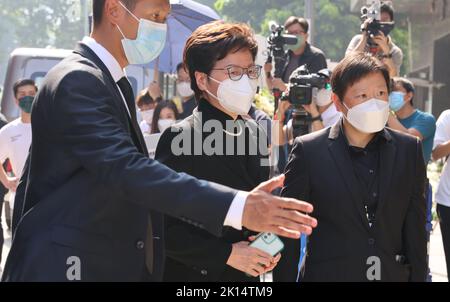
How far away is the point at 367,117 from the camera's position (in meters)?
3.57

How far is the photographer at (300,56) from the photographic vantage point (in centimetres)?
752

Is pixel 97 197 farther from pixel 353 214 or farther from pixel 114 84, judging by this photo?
pixel 353 214

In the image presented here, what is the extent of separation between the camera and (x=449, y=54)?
81.3 ft

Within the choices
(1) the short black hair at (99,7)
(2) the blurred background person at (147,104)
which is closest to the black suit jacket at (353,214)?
(1) the short black hair at (99,7)

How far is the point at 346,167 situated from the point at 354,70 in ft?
1.61

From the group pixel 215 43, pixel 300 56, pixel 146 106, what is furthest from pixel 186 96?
pixel 215 43

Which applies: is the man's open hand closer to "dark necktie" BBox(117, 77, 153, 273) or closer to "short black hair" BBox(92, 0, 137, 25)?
"dark necktie" BBox(117, 77, 153, 273)

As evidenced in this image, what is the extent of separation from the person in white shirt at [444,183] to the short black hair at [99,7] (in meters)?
3.60

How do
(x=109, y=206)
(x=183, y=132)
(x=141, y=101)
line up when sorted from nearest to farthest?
(x=109, y=206) → (x=183, y=132) → (x=141, y=101)

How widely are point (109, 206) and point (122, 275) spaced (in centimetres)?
24

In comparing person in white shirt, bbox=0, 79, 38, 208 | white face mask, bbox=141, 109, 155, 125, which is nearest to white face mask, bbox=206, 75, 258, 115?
person in white shirt, bbox=0, 79, 38, 208

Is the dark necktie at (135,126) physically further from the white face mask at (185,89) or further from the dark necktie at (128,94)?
the white face mask at (185,89)
